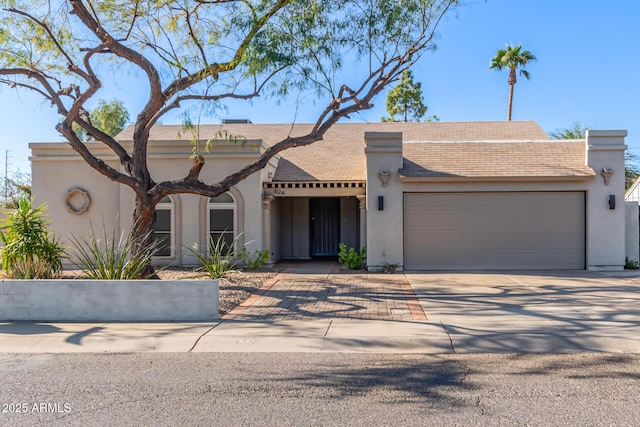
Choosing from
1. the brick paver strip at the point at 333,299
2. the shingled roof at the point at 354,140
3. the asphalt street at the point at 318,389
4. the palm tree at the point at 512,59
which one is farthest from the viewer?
the palm tree at the point at 512,59

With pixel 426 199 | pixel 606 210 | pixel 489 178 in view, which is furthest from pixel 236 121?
pixel 606 210

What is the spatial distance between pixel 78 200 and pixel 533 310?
45.9 feet

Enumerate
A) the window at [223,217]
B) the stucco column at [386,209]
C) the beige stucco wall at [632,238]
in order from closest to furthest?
the stucco column at [386,209] < the beige stucco wall at [632,238] < the window at [223,217]

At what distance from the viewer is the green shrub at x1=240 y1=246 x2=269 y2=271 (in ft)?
52.9

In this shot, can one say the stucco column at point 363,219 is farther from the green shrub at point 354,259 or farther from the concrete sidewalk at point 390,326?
the concrete sidewalk at point 390,326

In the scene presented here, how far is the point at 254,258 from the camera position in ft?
54.5

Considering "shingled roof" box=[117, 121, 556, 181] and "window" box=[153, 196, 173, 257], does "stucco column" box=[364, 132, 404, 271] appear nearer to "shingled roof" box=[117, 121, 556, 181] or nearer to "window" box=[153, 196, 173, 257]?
"shingled roof" box=[117, 121, 556, 181]

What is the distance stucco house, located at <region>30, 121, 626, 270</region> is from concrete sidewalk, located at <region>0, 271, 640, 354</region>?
12.4ft

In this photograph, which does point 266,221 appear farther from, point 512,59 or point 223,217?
point 512,59

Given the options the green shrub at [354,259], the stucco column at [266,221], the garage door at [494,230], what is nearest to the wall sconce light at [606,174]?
the garage door at [494,230]

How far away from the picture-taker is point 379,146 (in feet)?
52.9

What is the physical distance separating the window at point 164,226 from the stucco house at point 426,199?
0.03m

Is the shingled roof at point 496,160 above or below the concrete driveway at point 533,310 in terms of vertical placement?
above

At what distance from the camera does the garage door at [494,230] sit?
16.2 meters
